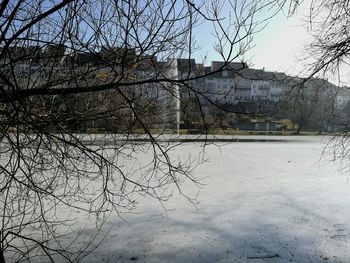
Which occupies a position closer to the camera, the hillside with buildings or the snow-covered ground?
the hillside with buildings

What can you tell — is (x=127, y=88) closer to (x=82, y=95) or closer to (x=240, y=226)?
(x=82, y=95)

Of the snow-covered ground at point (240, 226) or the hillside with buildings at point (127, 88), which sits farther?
the snow-covered ground at point (240, 226)

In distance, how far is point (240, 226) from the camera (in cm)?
501

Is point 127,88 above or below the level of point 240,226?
above

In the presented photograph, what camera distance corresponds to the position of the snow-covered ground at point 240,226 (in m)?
4.04

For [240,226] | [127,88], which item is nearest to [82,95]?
[127,88]

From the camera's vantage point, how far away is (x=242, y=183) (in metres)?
8.16

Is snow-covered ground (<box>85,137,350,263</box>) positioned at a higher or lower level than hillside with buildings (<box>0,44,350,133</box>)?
lower

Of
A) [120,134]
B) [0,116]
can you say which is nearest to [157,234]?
[120,134]

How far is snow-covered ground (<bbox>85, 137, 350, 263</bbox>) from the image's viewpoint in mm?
4039

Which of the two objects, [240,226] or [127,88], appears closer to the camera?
[127,88]

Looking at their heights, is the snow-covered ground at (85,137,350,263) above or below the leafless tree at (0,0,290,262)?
below

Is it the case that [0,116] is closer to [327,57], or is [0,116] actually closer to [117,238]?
[117,238]

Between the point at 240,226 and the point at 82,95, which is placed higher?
the point at 82,95
